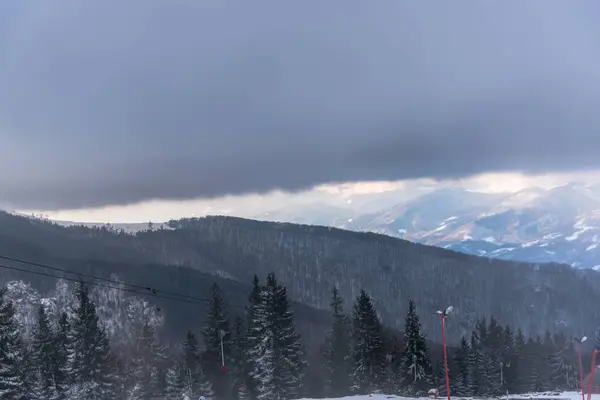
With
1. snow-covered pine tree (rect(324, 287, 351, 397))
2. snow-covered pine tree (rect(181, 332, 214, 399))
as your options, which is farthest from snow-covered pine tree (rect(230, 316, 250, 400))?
snow-covered pine tree (rect(324, 287, 351, 397))

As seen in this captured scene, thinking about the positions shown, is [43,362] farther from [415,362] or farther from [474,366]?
[474,366]

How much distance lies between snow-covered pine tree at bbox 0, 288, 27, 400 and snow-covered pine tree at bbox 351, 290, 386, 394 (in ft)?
127

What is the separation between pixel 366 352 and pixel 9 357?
41.5 m

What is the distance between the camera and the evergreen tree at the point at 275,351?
79000mm

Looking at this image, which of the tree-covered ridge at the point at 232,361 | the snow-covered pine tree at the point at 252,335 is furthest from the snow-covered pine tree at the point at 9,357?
the snow-covered pine tree at the point at 252,335

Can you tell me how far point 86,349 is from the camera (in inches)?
3039

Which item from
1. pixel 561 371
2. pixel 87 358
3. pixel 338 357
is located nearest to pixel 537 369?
pixel 561 371

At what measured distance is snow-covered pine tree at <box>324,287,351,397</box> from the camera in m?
94.4

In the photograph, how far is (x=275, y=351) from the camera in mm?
79500

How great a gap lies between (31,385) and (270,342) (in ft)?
86.8

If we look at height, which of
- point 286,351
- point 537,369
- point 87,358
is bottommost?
point 537,369

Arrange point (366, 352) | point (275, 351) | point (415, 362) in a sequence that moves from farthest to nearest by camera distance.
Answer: point (366, 352) < point (415, 362) < point (275, 351)

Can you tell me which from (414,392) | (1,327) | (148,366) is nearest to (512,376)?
(414,392)

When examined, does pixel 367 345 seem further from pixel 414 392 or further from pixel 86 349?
pixel 86 349
